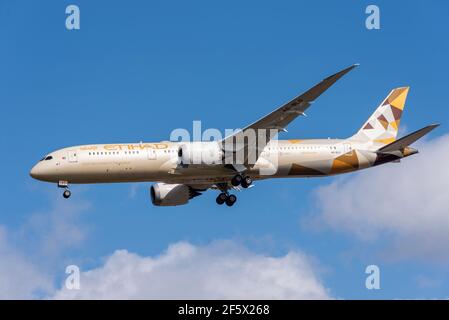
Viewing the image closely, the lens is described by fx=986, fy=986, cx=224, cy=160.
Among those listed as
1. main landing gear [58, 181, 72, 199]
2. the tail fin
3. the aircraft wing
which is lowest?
main landing gear [58, 181, 72, 199]

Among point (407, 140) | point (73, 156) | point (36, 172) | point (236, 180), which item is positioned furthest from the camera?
point (407, 140)

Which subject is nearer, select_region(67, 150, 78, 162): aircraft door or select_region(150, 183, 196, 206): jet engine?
select_region(67, 150, 78, 162): aircraft door

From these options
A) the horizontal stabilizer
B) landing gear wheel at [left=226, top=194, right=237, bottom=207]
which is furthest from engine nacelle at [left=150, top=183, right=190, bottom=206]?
the horizontal stabilizer

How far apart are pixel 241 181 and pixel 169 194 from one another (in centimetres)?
705

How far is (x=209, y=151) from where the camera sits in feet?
200

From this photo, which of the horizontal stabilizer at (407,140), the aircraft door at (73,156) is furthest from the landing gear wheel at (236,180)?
the aircraft door at (73,156)

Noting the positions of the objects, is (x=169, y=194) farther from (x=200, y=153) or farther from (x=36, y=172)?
(x=36, y=172)

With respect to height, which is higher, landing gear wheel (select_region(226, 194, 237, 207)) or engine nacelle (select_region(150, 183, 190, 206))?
engine nacelle (select_region(150, 183, 190, 206))

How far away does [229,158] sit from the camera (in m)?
62.0

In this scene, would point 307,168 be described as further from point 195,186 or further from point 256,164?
point 195,186

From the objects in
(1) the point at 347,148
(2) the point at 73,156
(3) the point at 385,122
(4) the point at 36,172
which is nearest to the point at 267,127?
(1) the point at 347,148

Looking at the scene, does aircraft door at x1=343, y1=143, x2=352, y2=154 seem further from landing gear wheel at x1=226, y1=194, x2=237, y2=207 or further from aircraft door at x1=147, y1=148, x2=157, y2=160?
aircraft door at x1=147, y1=148, x2=157, y2=160

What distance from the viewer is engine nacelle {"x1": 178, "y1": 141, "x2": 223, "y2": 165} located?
6056 cm
